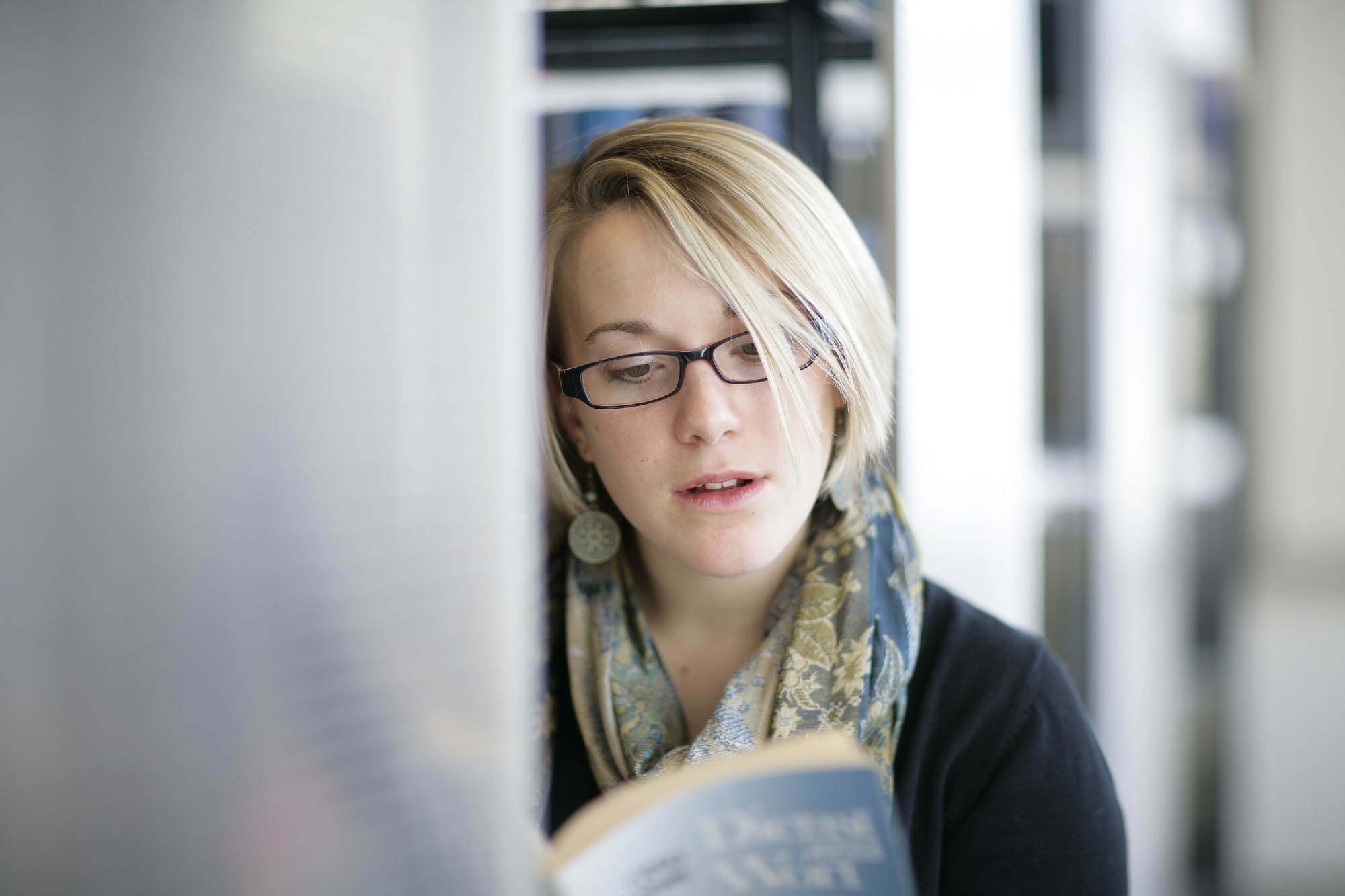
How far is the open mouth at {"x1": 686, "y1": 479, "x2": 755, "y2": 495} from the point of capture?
31.9 inches

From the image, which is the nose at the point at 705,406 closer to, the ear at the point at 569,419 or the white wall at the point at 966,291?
the ear at the point at 569,419

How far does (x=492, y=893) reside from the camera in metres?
0.43

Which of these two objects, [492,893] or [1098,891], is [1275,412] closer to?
[1098,891]

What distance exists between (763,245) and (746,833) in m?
0.49

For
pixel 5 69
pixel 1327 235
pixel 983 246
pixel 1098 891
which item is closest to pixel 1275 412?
pixel 1327 235

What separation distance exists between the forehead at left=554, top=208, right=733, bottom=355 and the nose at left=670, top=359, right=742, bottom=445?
4 cm

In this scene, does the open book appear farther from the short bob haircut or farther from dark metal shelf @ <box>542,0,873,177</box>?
dark metal shelf @ <box>542,0,873,177</box>

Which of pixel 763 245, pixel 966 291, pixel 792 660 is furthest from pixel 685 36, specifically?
pixel 792 660

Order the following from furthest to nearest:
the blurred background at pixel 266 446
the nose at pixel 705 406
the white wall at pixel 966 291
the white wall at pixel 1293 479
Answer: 1. the white wall at pixel 1293 479
2. the white wall at pixel 966 291
3. the nose at pixel 705 406
4. the blurred background at pixel 266 446

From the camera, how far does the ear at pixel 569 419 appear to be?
924 millimetres

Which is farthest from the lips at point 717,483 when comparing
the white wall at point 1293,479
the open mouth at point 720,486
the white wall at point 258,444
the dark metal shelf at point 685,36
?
the white wall at point 1293,479

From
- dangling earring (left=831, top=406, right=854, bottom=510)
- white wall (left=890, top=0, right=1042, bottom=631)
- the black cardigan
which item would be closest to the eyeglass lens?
dangling earring (left=831, top=406, right=854, bottom=510)

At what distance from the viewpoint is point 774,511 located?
31.9 inches

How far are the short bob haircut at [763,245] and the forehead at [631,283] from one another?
0.03 feet
